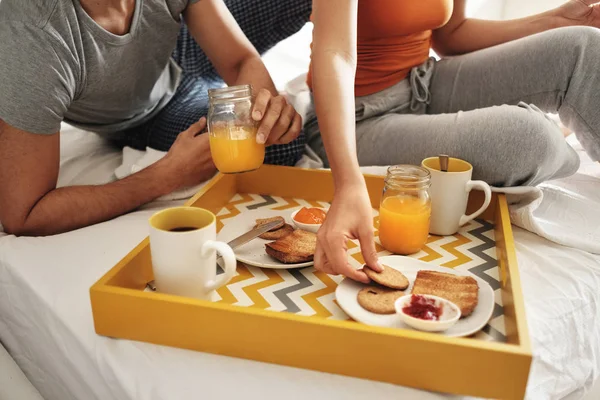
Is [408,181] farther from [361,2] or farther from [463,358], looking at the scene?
[361,2]

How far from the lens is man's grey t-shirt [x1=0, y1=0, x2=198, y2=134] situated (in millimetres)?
998

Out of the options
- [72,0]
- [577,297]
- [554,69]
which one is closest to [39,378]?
[72,0]

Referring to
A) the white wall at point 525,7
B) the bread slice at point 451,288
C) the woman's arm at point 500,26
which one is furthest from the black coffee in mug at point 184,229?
the white wall at point 525,7

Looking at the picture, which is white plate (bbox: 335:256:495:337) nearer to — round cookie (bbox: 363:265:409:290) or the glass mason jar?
round cookie (bbox: 363:265:409:290)

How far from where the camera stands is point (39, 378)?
960 millimetres

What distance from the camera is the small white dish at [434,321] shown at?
68 cm

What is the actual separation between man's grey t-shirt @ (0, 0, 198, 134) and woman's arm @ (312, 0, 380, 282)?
1.42ft

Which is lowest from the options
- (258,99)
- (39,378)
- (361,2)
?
(39,378)

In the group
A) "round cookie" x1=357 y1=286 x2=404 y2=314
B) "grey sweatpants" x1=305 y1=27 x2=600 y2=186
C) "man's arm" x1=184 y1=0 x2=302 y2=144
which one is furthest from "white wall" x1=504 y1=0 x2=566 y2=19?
"round cookie" x1=357 y1=286 x2=404 y2=314

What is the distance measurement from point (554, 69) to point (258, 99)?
26.5 inches

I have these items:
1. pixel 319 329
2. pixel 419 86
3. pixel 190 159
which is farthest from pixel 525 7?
pixel 319 329

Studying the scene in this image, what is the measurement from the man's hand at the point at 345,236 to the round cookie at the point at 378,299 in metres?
0.02

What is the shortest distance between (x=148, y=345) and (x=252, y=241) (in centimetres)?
28

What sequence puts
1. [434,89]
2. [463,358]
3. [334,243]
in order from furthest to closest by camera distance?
[434,89] < [334,243] < [463,358]
